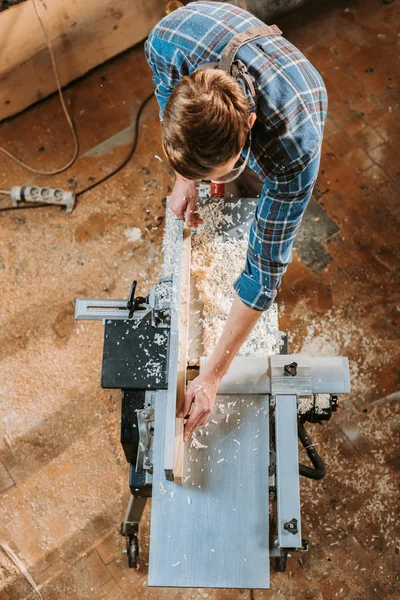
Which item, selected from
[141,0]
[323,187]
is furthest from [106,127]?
[323,187]

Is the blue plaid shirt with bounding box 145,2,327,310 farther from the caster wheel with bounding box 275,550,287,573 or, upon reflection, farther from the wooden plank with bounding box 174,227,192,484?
the caster wheel with bounding box 275,550,287,573

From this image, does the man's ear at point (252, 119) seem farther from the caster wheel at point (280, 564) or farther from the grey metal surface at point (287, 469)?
the caster wheel at point (280, 564)

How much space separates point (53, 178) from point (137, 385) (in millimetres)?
2076

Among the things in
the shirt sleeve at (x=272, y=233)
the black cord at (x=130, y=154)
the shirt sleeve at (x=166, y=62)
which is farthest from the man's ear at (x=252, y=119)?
the black cord at (x=130, y=154)

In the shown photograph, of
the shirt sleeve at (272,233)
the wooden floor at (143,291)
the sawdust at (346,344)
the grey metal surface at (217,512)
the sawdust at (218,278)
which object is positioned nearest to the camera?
the shirt sleeve at (272,233)

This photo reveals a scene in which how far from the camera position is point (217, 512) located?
1641 mm

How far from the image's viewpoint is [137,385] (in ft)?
6.06

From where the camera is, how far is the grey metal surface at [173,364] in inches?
60.3

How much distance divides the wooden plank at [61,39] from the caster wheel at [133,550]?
273 centimetres

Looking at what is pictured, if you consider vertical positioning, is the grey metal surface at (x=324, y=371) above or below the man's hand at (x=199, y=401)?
below

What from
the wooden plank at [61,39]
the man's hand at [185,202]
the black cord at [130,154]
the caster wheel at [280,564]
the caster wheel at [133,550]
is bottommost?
the caster wheel at [280,564]

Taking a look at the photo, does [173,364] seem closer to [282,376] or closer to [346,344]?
[282,376]

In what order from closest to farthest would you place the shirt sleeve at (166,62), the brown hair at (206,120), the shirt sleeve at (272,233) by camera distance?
the brown hair at (206,120)
the shirt sleeve at (272,233)
the shirt sleeve at (166,62)

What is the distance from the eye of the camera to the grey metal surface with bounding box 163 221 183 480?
153cm
